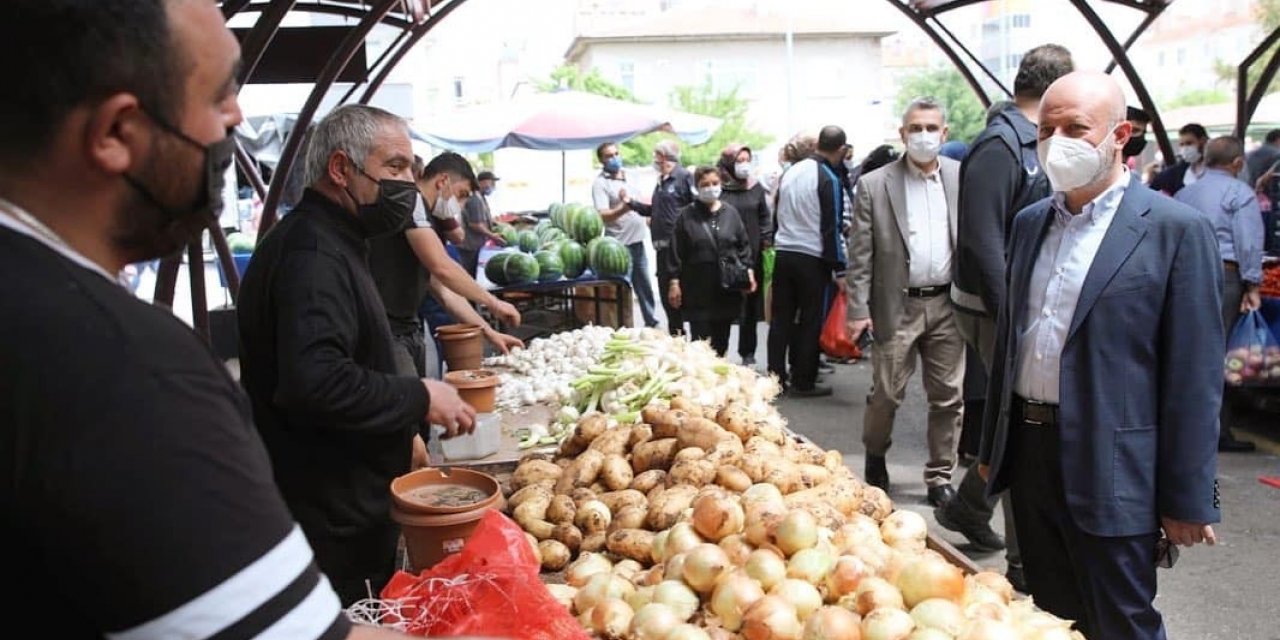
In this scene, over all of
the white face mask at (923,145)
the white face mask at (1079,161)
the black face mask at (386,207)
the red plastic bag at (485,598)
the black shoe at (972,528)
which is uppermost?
the white face mask at (923,145)

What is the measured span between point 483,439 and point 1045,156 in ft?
6.82

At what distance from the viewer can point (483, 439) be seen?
142 inches

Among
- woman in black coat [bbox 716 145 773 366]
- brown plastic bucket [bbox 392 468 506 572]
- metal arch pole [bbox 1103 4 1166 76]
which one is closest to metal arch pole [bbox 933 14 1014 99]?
metal arch pole [bbox 1103 4 1166 76]

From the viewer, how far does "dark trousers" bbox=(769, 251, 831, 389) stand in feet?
25.7

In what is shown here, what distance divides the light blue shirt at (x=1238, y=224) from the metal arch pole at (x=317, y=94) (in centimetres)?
599

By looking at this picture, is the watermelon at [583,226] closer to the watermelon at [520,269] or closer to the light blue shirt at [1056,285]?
the watermelon at [520,269]

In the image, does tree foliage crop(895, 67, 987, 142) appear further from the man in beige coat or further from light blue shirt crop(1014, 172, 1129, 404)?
light blue shirt crop(1014, 172, 1129, 404)

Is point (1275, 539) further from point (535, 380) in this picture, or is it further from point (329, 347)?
point (329, 347)

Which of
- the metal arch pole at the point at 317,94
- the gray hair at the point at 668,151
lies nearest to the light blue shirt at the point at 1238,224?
the gray hair at the point at 668,151

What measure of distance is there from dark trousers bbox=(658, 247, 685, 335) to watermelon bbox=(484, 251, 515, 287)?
1398mm

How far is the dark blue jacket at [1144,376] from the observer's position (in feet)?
8.22

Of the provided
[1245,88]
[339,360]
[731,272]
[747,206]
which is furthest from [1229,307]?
[1245,88]

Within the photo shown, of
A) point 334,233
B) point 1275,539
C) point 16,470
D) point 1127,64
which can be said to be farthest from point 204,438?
point 1127,64

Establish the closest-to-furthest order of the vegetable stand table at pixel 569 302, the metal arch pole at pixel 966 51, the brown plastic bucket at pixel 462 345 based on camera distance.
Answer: the brown plastic bucket at pixel 462 345
the vegetable stand table at pixel 569 302
the metal arch pole at pixel 966 51
